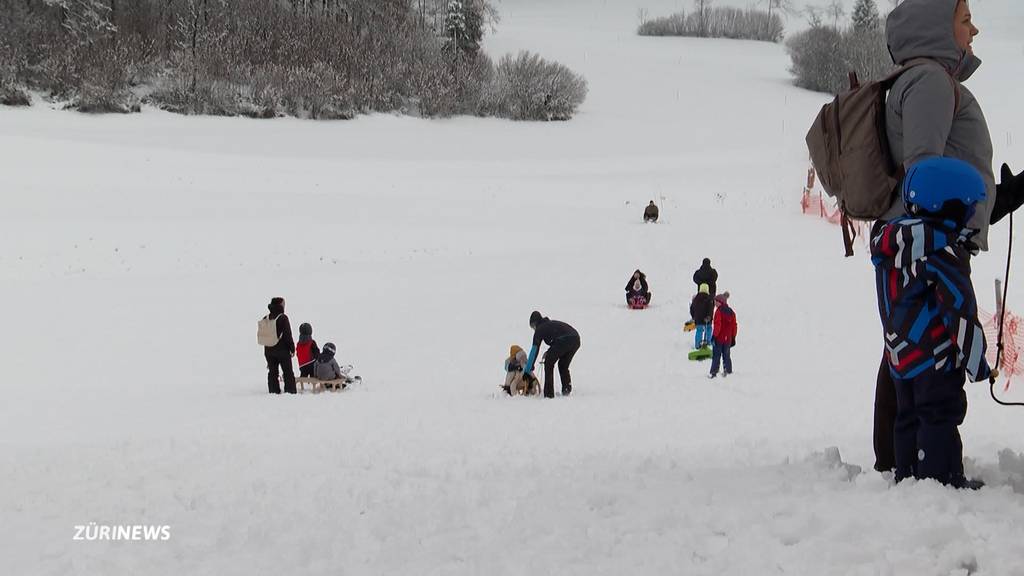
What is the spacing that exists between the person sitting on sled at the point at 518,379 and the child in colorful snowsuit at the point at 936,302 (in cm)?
766

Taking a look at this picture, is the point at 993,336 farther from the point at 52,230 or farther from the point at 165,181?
the point at 165,181

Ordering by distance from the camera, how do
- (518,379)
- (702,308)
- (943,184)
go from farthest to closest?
(702,308) → (518,379) → (943,184)

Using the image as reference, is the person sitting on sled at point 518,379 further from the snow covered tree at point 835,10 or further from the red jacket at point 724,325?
the snow covered tree at point 835,10

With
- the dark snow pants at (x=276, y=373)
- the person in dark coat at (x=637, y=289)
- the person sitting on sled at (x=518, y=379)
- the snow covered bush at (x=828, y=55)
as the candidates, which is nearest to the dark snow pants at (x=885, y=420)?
the person sitting on sled at (x=518, y=379)

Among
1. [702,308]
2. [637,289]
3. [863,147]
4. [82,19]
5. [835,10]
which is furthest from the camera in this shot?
[835,10]

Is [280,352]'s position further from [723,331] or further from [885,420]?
[885,420]

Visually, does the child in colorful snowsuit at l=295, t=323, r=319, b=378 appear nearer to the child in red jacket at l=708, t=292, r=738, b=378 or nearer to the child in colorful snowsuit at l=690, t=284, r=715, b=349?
the child in red jacket at l=708, t=292, r=738, b=378

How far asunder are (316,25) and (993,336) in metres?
53.4

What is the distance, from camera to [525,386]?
1120 centimetres

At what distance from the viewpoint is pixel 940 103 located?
3.61 metres

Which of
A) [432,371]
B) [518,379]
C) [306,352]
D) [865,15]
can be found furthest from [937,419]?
[865,15]

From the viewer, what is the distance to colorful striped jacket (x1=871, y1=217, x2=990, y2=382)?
3508 mm

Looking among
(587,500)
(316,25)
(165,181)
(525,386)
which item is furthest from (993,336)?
(316,25)

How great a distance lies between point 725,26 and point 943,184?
104 m
